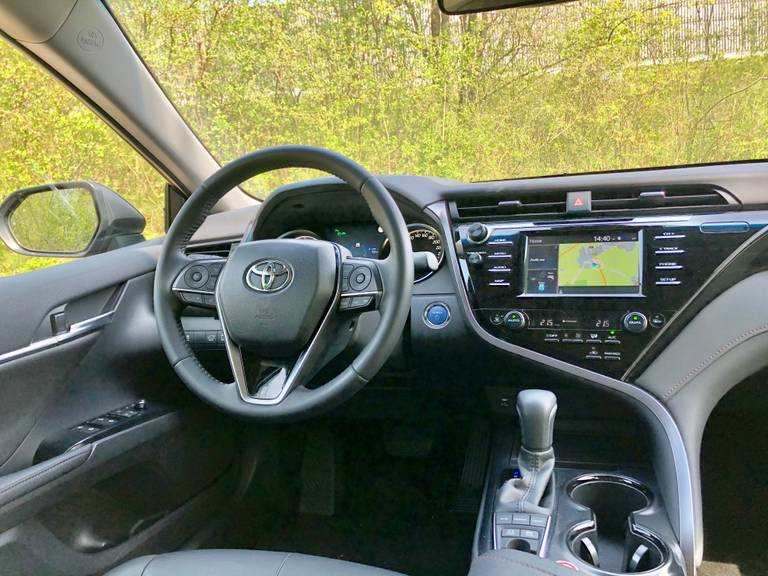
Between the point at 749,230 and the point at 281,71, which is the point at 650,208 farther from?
the point at 281,71

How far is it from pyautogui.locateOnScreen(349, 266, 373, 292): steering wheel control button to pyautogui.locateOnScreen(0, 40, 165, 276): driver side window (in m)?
1.15

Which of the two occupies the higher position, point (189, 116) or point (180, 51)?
point (180, 51)

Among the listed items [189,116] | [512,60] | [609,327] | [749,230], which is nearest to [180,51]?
[189,116]

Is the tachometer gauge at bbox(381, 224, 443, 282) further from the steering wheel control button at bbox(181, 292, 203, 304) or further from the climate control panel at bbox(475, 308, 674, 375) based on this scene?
the steering wheel control button at bbox(181, 292, 203, 304)

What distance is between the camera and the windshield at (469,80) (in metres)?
2.21

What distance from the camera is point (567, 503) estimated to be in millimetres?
1643

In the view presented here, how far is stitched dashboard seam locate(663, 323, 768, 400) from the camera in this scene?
1.62 m

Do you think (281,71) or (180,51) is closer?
(180,51)

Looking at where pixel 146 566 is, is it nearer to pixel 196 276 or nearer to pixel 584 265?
pixel 196 276

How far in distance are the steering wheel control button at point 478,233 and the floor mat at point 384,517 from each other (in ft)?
2.82

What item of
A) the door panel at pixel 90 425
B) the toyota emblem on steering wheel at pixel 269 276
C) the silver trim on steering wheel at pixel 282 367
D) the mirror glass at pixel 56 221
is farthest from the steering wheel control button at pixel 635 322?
the mirror glass at pixel 56 221

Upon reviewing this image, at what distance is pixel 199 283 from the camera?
5.08 feet

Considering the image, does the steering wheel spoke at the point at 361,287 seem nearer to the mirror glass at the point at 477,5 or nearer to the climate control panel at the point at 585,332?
the climate control panel at the point at 585,332

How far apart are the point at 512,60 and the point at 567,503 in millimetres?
1712
